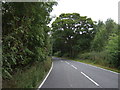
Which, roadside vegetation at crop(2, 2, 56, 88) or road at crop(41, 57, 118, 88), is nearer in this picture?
roadside vegetation at crop(2, 2, 56, 88)

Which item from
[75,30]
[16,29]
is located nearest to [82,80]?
[16,29]

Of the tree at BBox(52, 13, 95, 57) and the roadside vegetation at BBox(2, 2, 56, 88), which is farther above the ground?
the tree at BBox(52, 13, 95, 57)

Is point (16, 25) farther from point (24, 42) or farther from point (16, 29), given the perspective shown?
point (24, 42)

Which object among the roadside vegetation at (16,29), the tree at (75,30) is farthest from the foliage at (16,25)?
the tree at (75,30)

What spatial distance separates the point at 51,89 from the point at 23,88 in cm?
143

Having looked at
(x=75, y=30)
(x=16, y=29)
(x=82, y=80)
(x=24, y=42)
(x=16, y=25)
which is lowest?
(x=82, y=80)

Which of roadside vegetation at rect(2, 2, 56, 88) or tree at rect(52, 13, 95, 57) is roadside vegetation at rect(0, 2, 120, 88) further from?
tree at rect(52, 13, 95, 57)

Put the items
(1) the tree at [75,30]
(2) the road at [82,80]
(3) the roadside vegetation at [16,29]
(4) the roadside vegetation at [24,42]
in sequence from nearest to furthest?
(3) the roadside vegetation at [16,29], (4) the roadside vegetation at [24,42], (2) the road at [82,80], (1) the tree at [75,30]

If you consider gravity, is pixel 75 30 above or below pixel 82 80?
above

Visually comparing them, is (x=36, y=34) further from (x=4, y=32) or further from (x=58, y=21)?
(x=58, y=21)

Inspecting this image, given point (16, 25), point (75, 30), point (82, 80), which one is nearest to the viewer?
point (16, 25)

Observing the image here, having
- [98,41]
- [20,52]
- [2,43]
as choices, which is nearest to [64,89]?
[20,52]

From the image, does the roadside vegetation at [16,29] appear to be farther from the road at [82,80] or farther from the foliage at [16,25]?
the road at [82,80]

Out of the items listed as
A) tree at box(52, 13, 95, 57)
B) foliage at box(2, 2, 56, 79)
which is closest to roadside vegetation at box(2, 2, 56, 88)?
foliage at box(2, 2, 56, 79)
